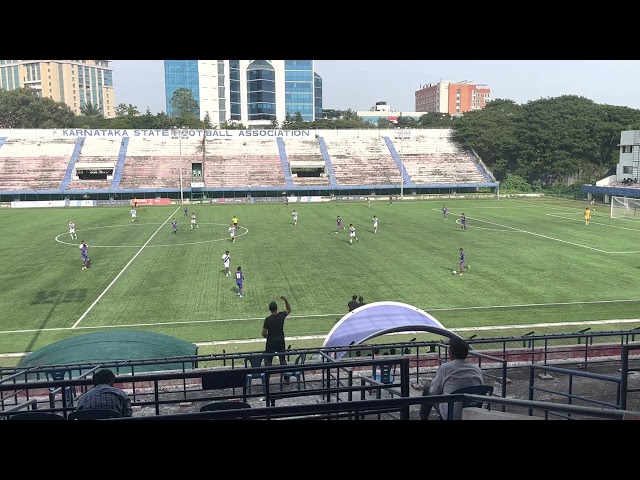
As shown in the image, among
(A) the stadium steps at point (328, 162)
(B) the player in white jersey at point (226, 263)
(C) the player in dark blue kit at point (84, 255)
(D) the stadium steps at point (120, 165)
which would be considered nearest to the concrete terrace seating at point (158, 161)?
(D) the stadium steps at point (120, 165)

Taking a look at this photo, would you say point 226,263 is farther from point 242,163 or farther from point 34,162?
point 34,162

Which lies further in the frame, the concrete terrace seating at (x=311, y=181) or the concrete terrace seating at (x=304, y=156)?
the concrete terrace seating at (x=304, y=156)

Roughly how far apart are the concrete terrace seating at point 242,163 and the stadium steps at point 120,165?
1057 centimetres

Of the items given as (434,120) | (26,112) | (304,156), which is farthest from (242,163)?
(434,120)

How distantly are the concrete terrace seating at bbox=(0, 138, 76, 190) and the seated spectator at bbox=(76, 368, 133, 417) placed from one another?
230 ft

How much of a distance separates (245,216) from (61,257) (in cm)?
2186

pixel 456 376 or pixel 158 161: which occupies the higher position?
pixel 158 161

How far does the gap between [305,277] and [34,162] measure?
59.8m

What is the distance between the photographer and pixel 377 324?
1305 centimetres

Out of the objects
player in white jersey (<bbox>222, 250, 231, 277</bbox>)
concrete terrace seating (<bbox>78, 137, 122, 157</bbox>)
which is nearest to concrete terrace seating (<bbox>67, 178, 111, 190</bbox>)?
concrete terrace seating (<bbox>78, 137, 122, 157</bbox>)

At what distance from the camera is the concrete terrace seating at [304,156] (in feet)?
251

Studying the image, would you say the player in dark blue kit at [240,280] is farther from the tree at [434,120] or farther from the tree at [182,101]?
the tree at [182,101]
